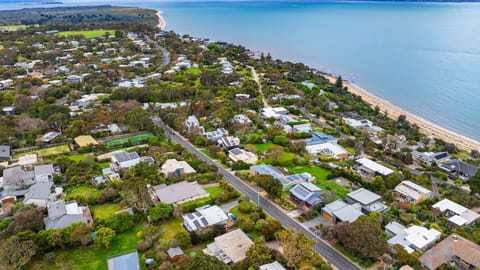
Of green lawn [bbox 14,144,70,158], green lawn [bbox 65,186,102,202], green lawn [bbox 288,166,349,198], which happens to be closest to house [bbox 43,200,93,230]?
green lawn [bbox 65,186,102,202]

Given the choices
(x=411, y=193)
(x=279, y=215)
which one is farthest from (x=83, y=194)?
(x=411, y=193)

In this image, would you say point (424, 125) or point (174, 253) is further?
point (424, 125)

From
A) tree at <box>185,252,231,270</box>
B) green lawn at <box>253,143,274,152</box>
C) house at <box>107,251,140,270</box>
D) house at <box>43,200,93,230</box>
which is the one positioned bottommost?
house at <box>43,200,93,230</box>

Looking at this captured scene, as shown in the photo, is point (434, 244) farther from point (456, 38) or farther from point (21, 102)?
point (456, 38)

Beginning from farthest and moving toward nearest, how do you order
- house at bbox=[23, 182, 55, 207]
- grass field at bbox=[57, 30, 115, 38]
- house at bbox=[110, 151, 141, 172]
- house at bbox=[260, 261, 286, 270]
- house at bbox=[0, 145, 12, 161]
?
grass field at bbox=[57, 30, 115, 38] → house at bbox=[0, 145, 12, 161] → house at bbox=[110, 151, 141, 172] → house at bbox=[23, 182, 55, 207] → house at bbox=[260, 261, 286, 270]

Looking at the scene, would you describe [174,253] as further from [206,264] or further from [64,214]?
[64,214]

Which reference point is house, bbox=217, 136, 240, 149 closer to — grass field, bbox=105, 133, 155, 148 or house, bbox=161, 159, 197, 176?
house, bbox=161, 159, 197, 176
